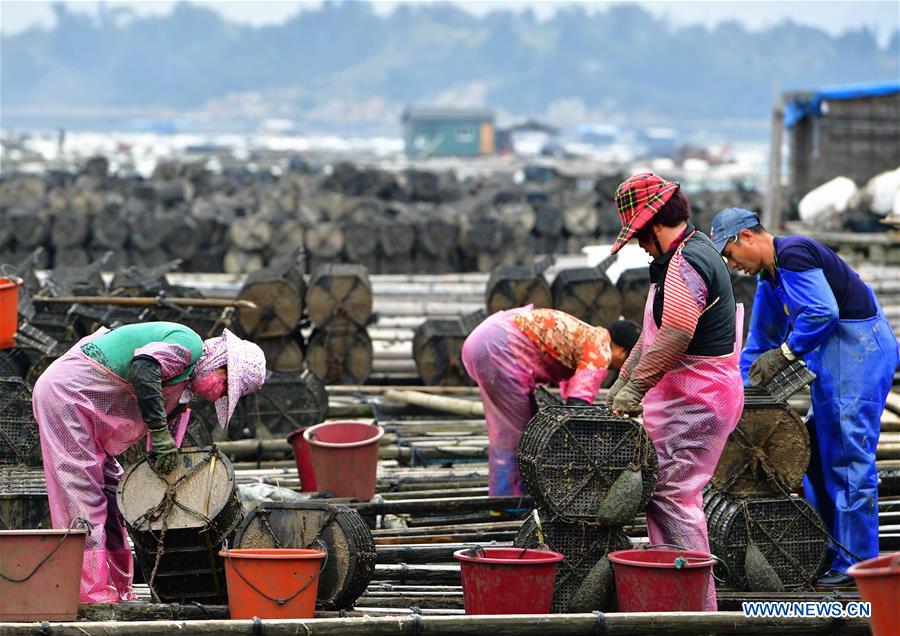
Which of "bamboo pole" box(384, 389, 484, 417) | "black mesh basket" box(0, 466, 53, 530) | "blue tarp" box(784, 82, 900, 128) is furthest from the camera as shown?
"blue tarp" box(784, 82, 900, 128)

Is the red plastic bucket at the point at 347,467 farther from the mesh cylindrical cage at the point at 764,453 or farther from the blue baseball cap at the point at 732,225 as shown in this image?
the blue baseball cap at the point at 732,225

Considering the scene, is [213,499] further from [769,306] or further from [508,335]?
[769,306]

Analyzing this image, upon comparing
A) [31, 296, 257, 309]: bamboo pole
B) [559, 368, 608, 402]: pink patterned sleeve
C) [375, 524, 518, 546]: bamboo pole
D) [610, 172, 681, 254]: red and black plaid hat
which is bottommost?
[375, 524, 518, 546]: bamboo pole

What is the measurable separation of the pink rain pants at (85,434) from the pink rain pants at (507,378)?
220cm

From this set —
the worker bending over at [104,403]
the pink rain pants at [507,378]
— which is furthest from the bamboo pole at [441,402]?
the worker bending over at [104,403]

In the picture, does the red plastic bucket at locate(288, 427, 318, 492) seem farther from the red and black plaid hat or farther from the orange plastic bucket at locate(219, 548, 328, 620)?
the red and black plaid hat

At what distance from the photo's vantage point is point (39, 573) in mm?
6512

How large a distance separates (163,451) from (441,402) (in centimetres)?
523

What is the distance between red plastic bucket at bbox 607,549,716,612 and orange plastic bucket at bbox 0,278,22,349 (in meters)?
5.04

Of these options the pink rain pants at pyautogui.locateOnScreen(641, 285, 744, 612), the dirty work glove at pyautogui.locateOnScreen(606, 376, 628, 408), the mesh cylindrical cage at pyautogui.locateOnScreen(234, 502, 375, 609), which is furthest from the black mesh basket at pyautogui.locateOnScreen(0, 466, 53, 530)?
the pink rain pants at pyautogui.locateOnScreen(641, 285, 744, 612)

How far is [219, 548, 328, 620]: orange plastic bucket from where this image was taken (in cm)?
647

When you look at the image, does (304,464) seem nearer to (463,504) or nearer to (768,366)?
(463,504)

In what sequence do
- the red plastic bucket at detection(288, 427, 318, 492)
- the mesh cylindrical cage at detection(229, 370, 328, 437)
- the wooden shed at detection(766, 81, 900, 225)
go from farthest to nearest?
the wooden shed at detection(766, 81, 900, 225)
the mesh cylindrical cage at detection(229, 370, 328, 437)
the red plastic bucket at detection(288, 427, 318, 492)

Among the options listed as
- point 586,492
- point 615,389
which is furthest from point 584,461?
point 615,389
